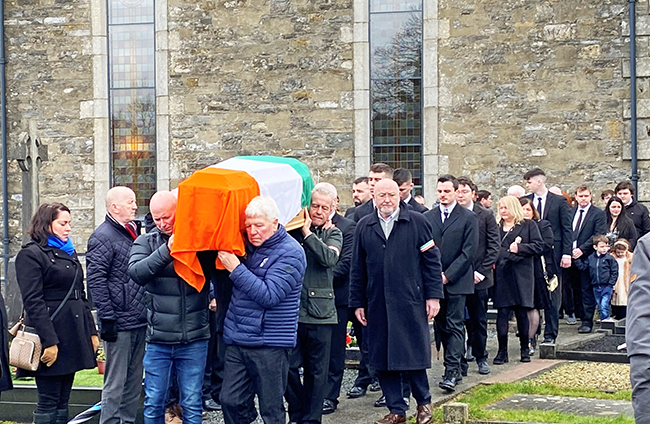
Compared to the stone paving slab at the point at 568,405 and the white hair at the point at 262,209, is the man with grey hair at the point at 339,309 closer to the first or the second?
the stone paving slab at the point at 568,405

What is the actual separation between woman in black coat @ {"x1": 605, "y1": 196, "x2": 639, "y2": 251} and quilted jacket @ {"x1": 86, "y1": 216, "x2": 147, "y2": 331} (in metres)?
7.09

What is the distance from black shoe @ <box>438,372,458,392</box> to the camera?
319 inches

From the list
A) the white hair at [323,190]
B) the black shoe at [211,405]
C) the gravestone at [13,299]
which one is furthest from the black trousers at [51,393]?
the gravestone at [13,299]

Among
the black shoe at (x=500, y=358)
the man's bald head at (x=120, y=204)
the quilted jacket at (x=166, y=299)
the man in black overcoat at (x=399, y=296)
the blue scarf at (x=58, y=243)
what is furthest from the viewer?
the black shoe at (x=500, y=358)

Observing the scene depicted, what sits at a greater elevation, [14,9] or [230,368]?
[14,9]

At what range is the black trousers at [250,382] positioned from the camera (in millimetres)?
5848

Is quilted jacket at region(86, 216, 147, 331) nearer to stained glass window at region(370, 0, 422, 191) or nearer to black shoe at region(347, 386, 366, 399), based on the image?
black shoe at region(347, 386, 366, 399)

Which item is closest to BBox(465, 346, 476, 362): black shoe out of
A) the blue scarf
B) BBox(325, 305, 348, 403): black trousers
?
BBox(325, 305, 348, 403): black trousers

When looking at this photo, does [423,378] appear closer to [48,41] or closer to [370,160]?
[370,160]

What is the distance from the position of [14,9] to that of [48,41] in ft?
2.38

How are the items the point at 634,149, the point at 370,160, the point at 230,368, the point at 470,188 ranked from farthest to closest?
the point at 370,160 → the point at 634,149 → the point at 470,188 → the point at 230,368

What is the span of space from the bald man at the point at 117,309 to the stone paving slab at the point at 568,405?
2.64 meters

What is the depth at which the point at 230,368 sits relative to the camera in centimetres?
589

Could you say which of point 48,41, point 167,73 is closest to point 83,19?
point 48,41
